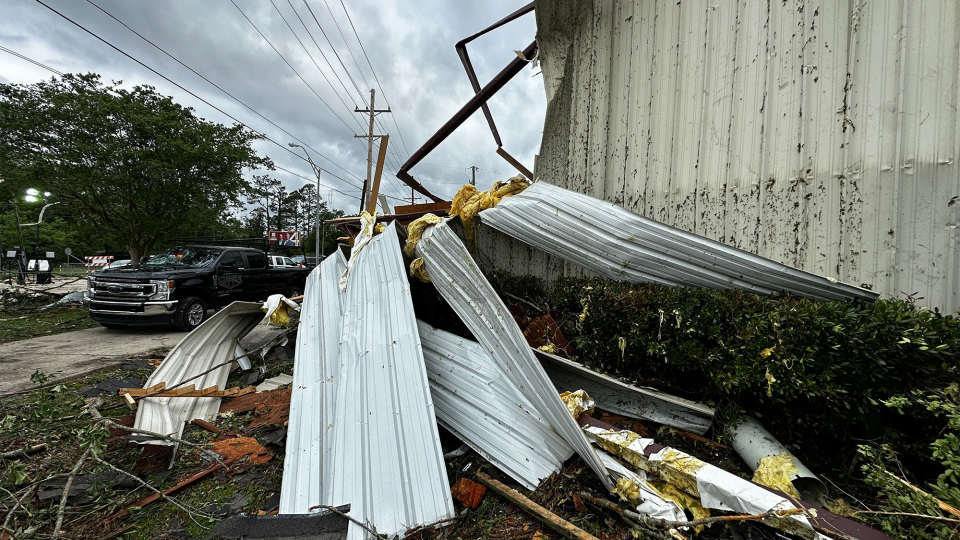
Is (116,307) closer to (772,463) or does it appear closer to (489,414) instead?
(489,414)

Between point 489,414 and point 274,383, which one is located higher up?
point 489,414

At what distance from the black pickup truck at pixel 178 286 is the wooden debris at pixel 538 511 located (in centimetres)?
763

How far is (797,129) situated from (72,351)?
9676mm

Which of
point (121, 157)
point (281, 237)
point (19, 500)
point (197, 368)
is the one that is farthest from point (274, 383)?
point (281, 237)

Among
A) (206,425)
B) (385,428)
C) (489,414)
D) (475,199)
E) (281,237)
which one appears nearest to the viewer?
(385,428)

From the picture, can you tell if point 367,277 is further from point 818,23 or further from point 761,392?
point 818,23

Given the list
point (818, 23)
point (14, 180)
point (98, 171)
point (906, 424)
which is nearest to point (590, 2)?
point (818, 23)

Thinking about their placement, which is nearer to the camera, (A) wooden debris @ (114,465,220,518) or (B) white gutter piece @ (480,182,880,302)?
(A) wooden debris @ (114,465,220,518)

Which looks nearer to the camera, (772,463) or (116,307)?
(772,463)

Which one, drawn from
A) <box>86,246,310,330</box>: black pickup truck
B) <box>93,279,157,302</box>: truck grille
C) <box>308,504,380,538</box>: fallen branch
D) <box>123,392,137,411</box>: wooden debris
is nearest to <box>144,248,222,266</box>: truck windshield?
<box>86,246,310,330</box>: black pickup truck

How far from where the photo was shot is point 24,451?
111 inches

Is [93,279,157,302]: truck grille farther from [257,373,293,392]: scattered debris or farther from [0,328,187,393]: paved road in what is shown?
[257,373,293,392]: scattered debris

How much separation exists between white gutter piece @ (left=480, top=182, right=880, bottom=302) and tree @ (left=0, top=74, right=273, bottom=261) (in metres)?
14.0

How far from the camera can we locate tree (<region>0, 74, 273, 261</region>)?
11078mm
